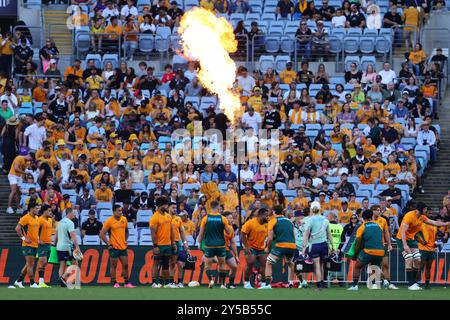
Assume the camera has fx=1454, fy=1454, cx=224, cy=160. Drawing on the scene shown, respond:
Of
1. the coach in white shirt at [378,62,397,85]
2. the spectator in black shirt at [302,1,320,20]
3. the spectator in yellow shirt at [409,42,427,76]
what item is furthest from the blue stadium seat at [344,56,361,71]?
the spectator in black shirt at [302,1,320,20]

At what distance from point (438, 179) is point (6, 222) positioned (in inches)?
431

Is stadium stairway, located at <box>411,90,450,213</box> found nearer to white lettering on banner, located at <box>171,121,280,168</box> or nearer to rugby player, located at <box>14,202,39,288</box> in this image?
white lettering on banner, located at <box>171,121,280,168</box>

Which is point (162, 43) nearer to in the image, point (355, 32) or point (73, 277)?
point (355, 32)

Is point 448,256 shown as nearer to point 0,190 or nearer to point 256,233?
point 256,233

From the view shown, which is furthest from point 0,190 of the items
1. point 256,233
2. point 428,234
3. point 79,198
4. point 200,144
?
point 428,234

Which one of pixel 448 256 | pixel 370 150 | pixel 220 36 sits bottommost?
pixel 448 256

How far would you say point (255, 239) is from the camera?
2997 centimetres

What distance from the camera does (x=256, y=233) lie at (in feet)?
98.4

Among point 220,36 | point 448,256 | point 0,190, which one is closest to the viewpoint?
point 448,256

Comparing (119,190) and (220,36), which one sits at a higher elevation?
(220,36)

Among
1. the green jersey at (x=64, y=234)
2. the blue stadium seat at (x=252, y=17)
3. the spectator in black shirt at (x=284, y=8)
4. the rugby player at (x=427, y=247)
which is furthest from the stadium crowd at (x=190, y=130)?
the green jersey at (x=64, y=234)

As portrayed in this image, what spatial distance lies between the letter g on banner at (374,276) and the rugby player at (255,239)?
2.19 m

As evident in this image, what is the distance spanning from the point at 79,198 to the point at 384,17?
11.7 metres

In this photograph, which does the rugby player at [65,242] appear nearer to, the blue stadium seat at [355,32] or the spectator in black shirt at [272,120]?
the spectator in black shirt at [272,120]
